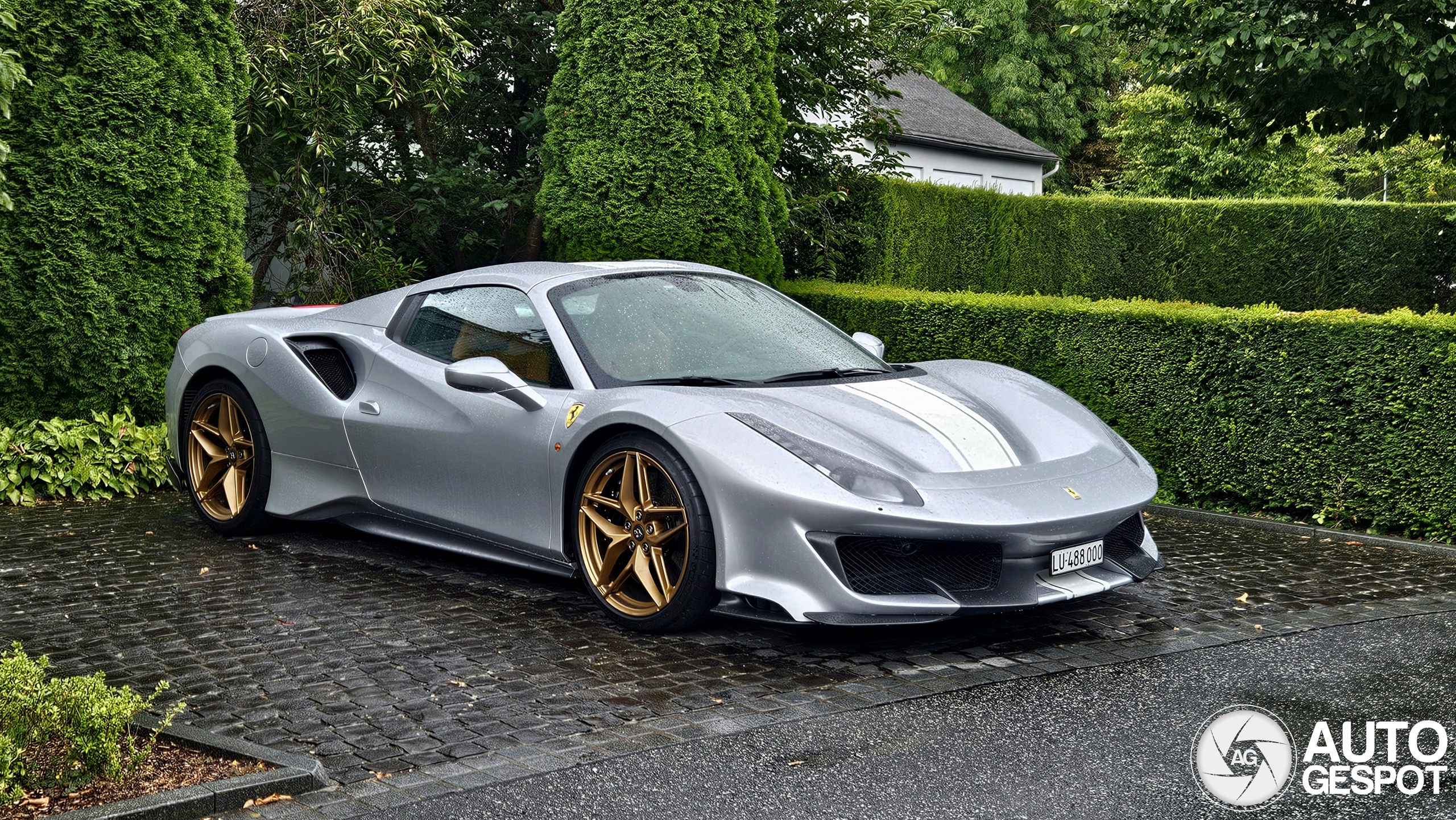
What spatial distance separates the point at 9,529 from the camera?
7562 millimetres

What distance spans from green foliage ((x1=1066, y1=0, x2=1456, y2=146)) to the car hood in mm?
5365

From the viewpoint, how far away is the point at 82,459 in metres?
8.67

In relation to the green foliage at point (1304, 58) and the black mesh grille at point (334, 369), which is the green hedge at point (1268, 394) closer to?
the green foliage at point (1304, 58)

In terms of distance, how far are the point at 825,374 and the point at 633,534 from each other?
1.20m

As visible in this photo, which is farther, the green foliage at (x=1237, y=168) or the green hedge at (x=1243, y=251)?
the green foliage at (x=1237, y=168)

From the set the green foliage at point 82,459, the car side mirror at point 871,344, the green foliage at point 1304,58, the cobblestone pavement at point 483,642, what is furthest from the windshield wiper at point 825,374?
the green foliage at point 1304,58

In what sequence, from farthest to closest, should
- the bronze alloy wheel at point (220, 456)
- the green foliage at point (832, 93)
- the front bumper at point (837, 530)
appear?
1. the green foliage at point (832, 93)
2. the bronze alloy wheel at point (220, 456)
3. the front bumper at point (837, 530)

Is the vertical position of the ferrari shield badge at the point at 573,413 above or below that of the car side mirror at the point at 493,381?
below

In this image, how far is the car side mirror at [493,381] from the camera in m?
5.74

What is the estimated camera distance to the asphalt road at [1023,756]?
3568mm

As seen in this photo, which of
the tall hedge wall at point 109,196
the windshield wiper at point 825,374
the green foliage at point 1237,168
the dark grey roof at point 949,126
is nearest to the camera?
the windshield wiper at point 825,374

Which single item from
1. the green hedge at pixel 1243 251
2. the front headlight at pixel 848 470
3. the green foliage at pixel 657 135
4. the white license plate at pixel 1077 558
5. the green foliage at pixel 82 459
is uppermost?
the green foliage at pixel 657 135

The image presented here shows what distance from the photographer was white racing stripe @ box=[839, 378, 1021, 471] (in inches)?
205

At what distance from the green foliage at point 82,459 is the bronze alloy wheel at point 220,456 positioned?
1572mm
